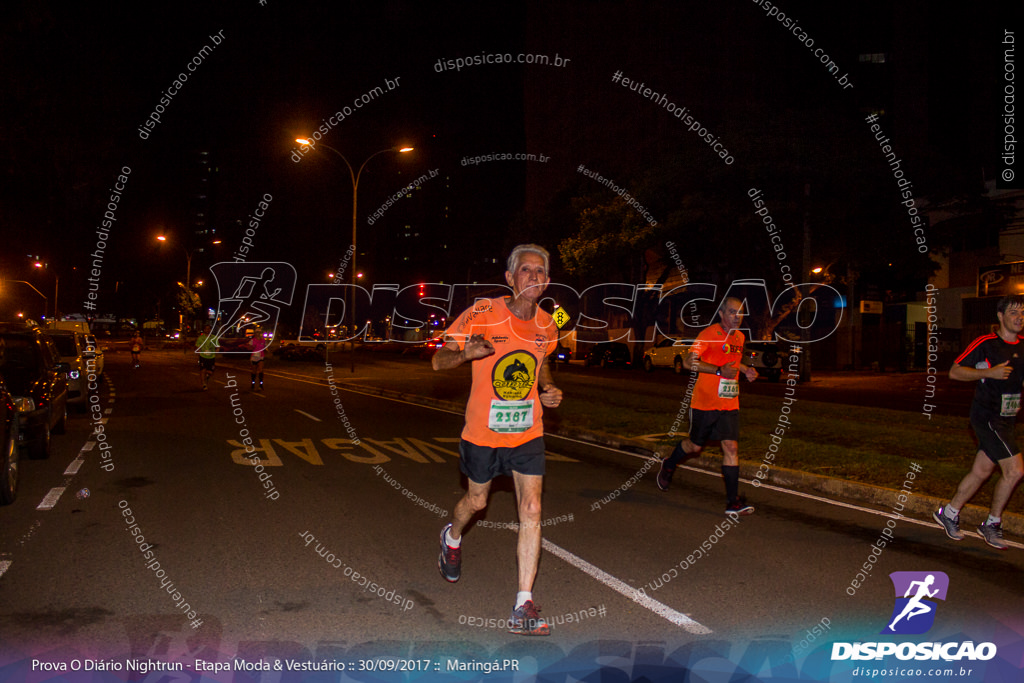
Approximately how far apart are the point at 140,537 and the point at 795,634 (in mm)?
4966

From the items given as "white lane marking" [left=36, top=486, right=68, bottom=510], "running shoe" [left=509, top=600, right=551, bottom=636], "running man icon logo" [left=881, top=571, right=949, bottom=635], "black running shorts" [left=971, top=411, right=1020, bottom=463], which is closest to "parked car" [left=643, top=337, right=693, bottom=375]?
"black running shorts" [left=971, top=411, right=1020, bottom=463]

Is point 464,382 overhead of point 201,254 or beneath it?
beneath

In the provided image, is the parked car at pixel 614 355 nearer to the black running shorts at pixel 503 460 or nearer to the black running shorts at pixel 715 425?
the black running shorts at pixel 715 425

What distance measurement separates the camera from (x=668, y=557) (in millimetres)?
5922

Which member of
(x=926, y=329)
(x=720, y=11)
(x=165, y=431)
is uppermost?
(x=720, y=11)

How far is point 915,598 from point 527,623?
2603 millimetres

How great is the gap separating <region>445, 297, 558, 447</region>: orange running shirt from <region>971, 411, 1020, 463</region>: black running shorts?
399 centimetres

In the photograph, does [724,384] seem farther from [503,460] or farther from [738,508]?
[503,460]

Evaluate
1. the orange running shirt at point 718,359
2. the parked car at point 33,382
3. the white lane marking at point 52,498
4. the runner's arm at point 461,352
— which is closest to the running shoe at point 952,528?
the orange running shirt at point 718,359

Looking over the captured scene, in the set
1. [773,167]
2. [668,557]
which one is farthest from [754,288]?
[668,557]

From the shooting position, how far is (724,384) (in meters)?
7.40

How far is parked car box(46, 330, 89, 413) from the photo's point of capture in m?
14.7

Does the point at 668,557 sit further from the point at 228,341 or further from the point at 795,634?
the point at 228,341

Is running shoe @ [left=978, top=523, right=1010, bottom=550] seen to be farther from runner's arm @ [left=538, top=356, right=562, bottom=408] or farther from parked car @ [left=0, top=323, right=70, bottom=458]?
parked car @ [left=0, top=323, right=70, bottom=458]
